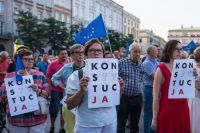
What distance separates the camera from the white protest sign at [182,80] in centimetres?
470

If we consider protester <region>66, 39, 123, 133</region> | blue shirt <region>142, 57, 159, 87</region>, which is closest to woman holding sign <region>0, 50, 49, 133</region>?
protester <region>66, 39, 123, 133</region>

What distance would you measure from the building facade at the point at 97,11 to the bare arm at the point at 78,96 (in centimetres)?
5826

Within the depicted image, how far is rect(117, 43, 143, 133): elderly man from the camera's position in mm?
6824

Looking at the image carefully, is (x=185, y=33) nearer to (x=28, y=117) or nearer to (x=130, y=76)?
(x=130, y=76)

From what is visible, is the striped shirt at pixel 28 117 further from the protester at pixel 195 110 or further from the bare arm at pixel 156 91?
the protester at pixel 195 110

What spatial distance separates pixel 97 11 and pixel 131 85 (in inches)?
2647

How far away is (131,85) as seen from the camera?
6816 mm

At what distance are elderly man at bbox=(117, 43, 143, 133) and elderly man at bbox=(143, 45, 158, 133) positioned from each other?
1.74ft

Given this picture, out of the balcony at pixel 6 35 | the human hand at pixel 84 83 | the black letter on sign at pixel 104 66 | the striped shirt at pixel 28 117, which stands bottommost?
the striped shirt at pixel 28 117

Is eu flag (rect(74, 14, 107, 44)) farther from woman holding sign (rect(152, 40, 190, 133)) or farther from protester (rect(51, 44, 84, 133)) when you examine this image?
woman holding sign (rect(152, 40, 190, 133))

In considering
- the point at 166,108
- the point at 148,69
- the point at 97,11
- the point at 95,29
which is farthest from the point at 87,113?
the point at 97,11

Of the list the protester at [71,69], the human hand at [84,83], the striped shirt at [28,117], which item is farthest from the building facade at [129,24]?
the human hand at [84,83]

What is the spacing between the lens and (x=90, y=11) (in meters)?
70.2

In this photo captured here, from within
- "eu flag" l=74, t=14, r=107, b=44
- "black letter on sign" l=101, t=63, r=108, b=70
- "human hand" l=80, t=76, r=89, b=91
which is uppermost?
"eu flag" l=74, t=14, r=107, b=44
